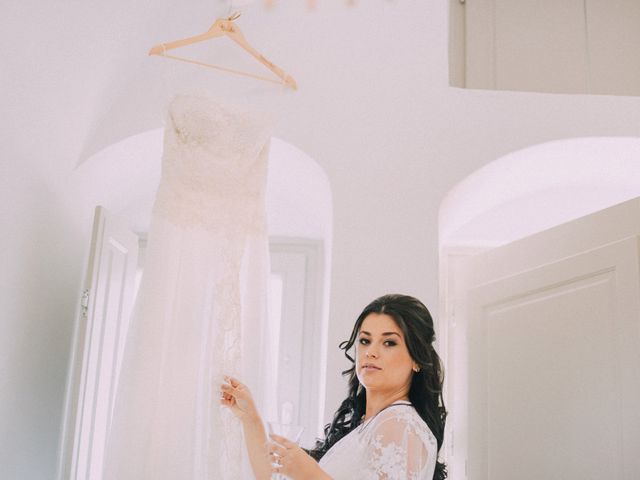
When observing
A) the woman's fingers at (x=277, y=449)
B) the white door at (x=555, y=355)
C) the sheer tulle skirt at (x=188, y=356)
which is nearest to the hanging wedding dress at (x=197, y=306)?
the sheer tulle skirt at (x=188, y=356)

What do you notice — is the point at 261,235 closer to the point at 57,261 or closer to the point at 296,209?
the point at 57,261

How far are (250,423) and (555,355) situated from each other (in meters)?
1.09

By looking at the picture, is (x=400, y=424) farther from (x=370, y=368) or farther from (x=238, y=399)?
(x=238, y=399)

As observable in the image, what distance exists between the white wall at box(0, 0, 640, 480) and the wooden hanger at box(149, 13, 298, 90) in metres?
0.09

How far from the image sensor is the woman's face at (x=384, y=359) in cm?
211

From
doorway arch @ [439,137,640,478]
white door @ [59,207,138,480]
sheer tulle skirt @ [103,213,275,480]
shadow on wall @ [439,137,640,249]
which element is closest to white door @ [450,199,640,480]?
doorway arch @ [439,137,640,478]

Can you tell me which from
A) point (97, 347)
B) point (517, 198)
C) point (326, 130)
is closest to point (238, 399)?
point (97, 347)

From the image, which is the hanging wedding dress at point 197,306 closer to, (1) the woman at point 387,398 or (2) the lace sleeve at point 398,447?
(1) the woman at point 387,398

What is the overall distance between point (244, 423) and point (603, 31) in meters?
2.37

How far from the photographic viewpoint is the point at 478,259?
304 centimetres

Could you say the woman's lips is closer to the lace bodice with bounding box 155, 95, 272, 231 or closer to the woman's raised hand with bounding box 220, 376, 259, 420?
the woman's raised hand with bounding box 220, 376, 259, 420

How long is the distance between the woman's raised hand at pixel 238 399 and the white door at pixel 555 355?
41.4 inches

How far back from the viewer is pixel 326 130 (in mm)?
3105

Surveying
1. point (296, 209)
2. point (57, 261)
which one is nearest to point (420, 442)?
point (57, 261)
